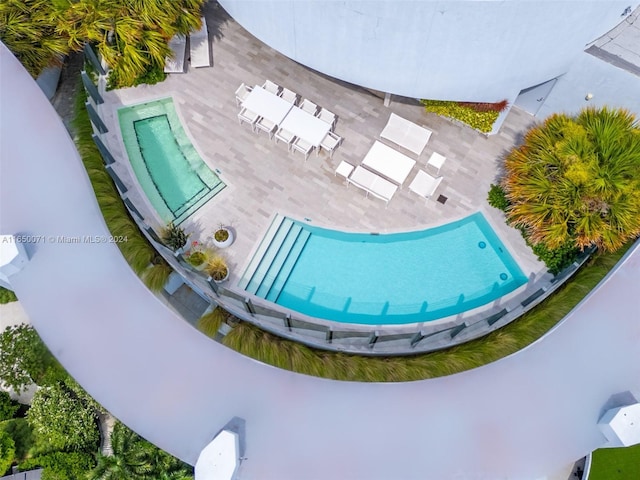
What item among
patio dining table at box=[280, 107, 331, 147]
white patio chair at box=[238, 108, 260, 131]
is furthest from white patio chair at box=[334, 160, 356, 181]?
white patio chair at box=[238, 108, 260, 131]

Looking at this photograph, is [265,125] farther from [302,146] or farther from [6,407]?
[6,407]

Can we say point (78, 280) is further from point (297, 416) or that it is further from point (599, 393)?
point (599, 393)

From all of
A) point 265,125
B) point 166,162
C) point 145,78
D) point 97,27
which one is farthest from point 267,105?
point 97,27

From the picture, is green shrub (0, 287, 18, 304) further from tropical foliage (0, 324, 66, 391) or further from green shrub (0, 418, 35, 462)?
green shrub (0, 418, 35, 462)

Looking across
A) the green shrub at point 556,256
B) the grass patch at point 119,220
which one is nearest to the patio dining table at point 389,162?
the green shrub at point 556,256

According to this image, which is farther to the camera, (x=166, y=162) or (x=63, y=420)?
(x=166, y=162)

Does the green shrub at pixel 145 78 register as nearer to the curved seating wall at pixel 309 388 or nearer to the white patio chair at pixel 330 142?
the curved seating wall at pixel 309 388
